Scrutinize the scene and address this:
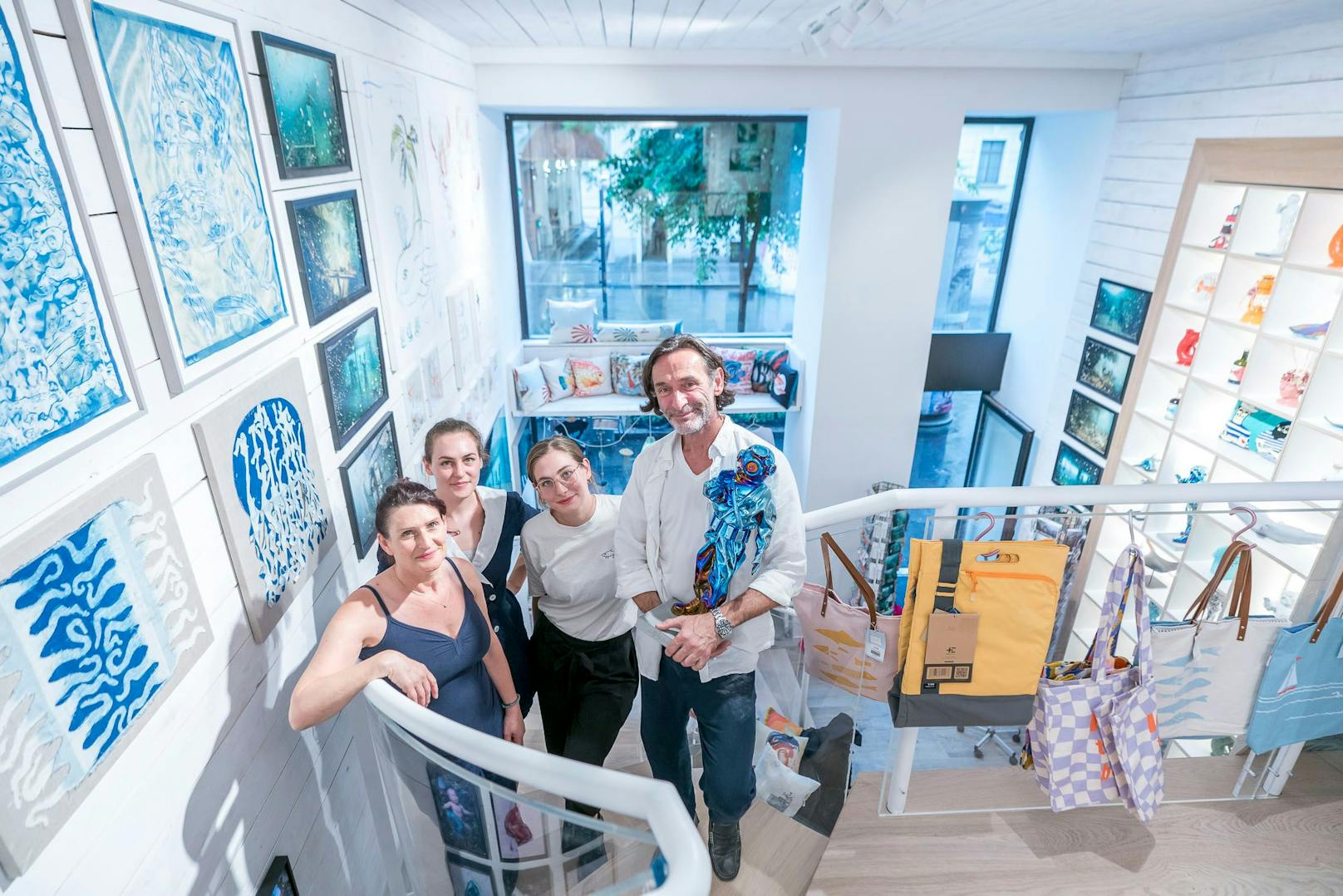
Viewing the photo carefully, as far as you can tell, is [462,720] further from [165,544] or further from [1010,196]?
[1010,196]

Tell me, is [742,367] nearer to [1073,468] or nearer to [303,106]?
[1073,468]

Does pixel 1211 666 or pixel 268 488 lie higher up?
pixel 268 488

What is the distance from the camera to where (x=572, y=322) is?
5770mm

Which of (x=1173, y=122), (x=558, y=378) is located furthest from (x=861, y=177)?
(x=558, y=378)

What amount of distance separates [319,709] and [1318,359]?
395cm

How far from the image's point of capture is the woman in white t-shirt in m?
1.84

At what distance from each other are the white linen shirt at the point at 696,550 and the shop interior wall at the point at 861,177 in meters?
3.51

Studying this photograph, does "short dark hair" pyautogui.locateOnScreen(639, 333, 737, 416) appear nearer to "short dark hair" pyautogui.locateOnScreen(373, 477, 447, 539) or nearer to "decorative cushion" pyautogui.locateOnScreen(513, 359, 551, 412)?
"short dark hair" pyautogui.locateOnScreen(373, 477, 447, 539)

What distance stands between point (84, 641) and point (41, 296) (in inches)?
19.7

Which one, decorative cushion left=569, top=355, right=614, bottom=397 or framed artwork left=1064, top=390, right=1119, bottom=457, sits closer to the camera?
framed artwork left=1064, top=390, right=1119, bottom=457

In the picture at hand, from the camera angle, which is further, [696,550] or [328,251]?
[328,251]

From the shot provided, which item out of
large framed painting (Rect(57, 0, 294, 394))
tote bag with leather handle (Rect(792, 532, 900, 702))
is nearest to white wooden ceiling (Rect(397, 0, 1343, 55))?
large framed painting (Rect(57, 0, 294, 394))

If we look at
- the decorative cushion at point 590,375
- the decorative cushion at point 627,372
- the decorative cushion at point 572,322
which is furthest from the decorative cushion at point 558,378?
the decorative cushion at point 627,372

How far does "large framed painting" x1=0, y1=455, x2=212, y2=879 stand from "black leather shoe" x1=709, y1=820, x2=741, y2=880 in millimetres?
1312
